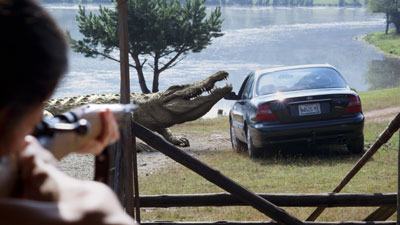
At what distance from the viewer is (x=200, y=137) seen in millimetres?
14820

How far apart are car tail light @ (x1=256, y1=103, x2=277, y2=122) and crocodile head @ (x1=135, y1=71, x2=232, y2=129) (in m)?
4.55

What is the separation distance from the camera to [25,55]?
551 mm

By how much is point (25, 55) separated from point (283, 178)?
7.73 metres

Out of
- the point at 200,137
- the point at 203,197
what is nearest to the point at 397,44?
the point at 200,137

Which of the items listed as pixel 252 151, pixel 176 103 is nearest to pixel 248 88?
pixel 252 151

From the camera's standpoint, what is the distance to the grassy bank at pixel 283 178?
621cm

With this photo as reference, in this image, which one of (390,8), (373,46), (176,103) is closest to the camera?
(176,103)

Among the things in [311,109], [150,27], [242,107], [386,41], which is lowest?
[386,41]

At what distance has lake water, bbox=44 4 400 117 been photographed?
40.2 m

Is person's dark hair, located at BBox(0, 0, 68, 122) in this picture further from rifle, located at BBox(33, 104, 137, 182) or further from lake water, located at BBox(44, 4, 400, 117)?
lake water, located at BBox(44, 4, 400, 117)

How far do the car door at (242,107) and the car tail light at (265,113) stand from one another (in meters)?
0.64

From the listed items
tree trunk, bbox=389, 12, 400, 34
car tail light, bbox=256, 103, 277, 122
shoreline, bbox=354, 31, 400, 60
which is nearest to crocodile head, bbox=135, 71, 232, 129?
car tail light, bbox=256, 103, 277, 122

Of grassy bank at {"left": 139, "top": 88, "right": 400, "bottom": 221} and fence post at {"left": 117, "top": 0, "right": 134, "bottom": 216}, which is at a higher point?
fence post at {"left": 117, "top": 0, "right": 134, "bottom": 216}

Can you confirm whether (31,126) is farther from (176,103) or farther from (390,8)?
(390,8)
